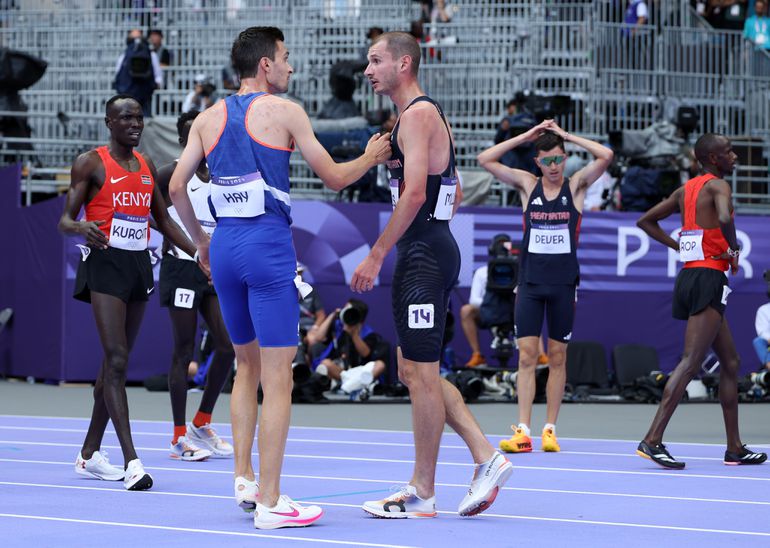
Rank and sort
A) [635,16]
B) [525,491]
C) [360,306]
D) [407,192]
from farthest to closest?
[635,16] → [360,306] → [525,491] → [407,192]

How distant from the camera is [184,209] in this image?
6180 millimetres

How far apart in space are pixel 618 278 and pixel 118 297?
10269mm

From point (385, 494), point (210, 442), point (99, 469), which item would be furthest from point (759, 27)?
point (99, 469)

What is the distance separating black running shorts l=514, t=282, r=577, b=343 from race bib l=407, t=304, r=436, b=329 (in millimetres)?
3900

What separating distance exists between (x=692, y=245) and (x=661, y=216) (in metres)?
0.57

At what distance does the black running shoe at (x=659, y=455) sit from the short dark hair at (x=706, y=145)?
198cm

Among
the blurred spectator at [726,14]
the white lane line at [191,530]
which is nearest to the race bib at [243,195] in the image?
the white lane line at [191,530]

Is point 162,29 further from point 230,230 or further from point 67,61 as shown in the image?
point 230,230

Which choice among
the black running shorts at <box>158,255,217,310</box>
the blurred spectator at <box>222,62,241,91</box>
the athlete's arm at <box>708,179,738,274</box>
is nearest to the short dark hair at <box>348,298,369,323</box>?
the black running shorts at <box>158,255,217,310</box>

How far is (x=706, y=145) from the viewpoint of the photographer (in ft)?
28.9

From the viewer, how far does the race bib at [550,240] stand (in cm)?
1001

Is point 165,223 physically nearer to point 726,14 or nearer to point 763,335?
point 763,335

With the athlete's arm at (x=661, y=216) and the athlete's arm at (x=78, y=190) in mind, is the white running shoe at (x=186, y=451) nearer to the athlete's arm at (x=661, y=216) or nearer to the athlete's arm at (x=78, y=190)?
the athlete's arm at (x=78, y=190)

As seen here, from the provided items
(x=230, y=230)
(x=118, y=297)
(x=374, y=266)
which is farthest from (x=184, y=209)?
(x=118, y=297)
